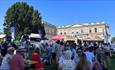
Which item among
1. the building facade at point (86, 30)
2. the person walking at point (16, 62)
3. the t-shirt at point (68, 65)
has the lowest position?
the t-shirt at point (68, 65)

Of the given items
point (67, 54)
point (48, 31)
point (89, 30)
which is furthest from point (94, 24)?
point (67, 54)

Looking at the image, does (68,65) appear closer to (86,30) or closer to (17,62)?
(17,62)

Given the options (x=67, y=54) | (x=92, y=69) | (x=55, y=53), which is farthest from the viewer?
(x=55, y=53)

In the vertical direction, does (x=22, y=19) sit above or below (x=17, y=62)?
above

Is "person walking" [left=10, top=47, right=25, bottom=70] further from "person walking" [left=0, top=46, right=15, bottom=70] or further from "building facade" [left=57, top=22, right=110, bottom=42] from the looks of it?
"building facade" [left=57, top=22, right=110, bottom=42]

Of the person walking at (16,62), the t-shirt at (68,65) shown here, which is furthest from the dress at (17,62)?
the t-shirt at (68,65)

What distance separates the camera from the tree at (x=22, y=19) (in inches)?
2702

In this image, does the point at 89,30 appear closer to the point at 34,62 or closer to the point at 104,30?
the point at 104,30

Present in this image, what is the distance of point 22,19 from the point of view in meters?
69.8

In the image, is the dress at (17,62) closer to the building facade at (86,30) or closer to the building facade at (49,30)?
the building facade at (86,30)

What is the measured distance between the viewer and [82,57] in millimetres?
10109

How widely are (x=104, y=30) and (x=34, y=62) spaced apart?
380 feet

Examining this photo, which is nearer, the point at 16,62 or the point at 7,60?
the point at 16,62

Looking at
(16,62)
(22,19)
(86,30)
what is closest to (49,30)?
(86,30)
